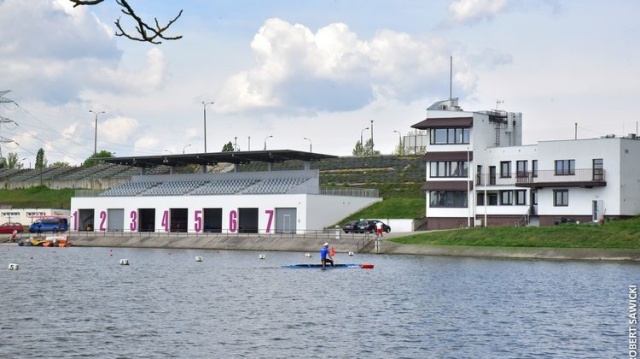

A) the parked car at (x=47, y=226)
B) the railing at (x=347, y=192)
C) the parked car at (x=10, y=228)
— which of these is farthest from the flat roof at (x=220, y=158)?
the parked car at (x=10, y=228)

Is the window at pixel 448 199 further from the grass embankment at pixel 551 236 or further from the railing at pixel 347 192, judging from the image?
the railing at pixel 347 192

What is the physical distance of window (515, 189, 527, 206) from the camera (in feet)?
376

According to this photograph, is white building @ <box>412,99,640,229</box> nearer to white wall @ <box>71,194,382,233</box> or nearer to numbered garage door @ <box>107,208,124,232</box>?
white wall @ <box>71,194,382,233</box>

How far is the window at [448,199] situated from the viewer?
117312 mm

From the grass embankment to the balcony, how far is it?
27.3 feet

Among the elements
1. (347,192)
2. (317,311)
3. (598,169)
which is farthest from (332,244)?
(317,311)

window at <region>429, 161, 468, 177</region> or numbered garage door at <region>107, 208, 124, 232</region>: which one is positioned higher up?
window at <region>429, 161, 468, 177</region>

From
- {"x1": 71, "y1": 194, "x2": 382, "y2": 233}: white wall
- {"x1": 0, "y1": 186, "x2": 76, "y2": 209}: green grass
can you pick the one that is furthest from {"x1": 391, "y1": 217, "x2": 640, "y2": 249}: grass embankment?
{"x1": 0, "y1": 186, "x2": 76, "y2": 209}: green grass

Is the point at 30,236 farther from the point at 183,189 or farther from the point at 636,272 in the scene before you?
the point at 636,272

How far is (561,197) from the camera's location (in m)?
108

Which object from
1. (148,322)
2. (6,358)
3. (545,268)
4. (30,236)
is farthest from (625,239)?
(30,236)

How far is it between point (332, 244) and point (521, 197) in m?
24.7

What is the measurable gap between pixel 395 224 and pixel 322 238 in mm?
13440

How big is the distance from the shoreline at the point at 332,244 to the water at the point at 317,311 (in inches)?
240
